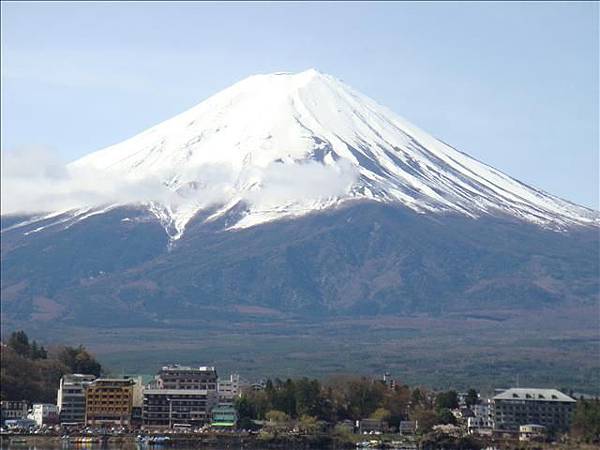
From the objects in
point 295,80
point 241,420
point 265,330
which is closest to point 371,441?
point 241,420

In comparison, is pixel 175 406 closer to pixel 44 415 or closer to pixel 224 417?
pixel 224 417

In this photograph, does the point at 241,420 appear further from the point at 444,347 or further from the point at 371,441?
the point at 444,347

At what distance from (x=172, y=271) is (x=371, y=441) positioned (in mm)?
82147

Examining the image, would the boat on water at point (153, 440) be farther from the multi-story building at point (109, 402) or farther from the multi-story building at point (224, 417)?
the multi-story building at point (109, 402)

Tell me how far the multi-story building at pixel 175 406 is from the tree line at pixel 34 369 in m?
6.42

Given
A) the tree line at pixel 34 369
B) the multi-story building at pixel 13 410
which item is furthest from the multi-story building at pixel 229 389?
the multi-story building at pixel 13 410

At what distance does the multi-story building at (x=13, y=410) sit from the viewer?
7706cm

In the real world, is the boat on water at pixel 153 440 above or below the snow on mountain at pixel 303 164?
below

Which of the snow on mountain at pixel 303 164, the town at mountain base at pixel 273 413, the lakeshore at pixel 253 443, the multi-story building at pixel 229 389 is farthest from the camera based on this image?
the snow on mountain at pixel 303 164

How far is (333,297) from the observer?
483 ft

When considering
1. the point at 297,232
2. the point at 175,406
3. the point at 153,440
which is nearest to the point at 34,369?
the point at 175,406

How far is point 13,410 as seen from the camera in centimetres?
7819

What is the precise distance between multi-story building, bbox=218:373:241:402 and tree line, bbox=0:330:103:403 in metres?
7.19

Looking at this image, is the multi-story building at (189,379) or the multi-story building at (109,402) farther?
the multi-story building at (189,379)
